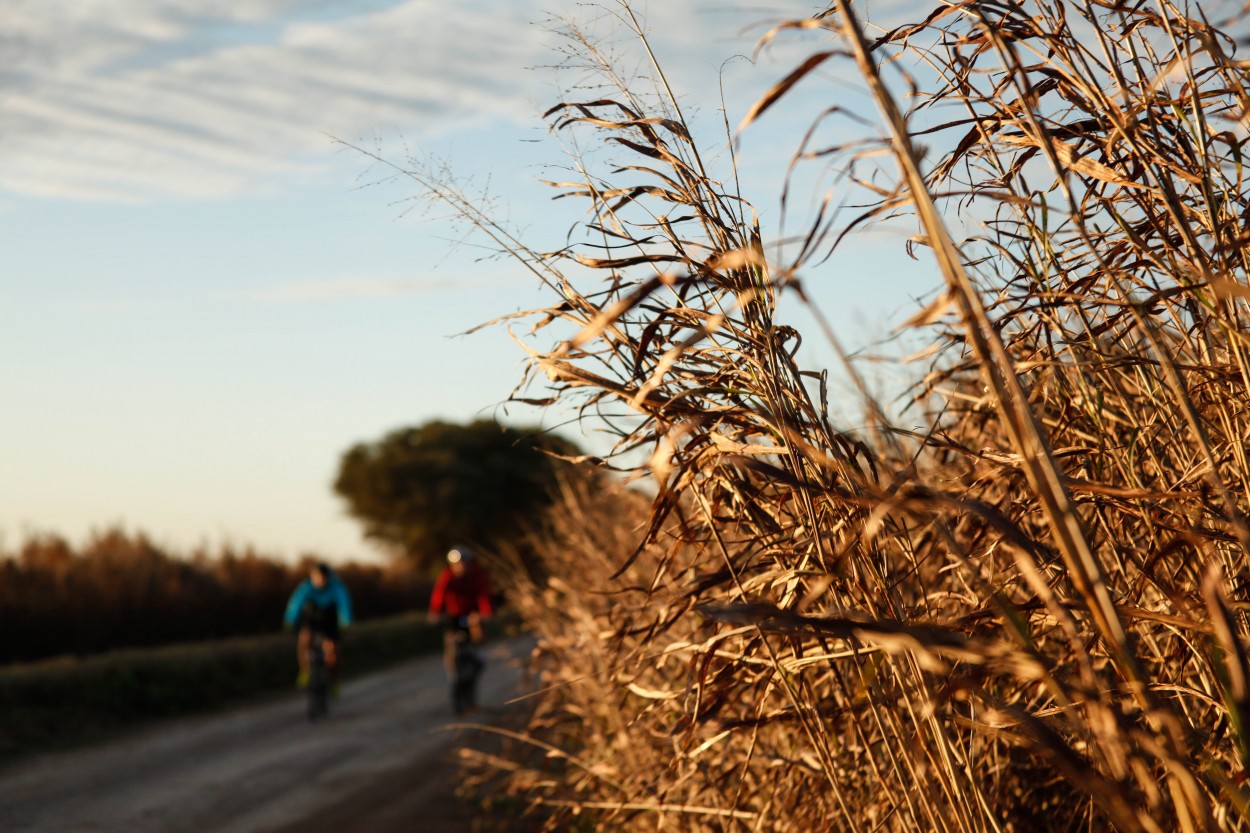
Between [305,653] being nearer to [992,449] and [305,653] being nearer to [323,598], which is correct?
[323,598]

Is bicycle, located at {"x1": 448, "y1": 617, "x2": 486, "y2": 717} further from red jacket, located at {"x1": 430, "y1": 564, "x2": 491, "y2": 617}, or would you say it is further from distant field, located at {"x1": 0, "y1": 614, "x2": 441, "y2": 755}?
distant field, located at {"x1": 0, "y1": 614, "x2": 441, "y2": 755}

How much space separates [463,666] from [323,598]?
2.31m

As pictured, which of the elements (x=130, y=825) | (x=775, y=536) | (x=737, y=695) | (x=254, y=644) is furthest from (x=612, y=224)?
(x=254, y=644)

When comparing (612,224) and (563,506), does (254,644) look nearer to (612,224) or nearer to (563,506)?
(563,506)

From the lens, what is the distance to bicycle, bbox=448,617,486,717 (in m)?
13.0

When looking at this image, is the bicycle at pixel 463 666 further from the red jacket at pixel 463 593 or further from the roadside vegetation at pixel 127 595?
the roadside vegetation at pixel 127 595

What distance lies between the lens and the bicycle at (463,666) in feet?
42.6

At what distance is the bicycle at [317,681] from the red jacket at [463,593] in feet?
5.48

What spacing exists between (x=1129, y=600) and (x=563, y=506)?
250 inches

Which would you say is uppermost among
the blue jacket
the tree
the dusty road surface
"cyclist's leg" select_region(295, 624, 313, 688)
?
the tree

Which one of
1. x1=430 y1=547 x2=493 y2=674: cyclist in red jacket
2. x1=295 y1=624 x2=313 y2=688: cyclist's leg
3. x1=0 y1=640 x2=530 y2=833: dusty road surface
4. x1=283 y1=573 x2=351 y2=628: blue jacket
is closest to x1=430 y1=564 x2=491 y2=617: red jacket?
x1=430 y1=547 x2=493 y2=674: cyclist in red jacket

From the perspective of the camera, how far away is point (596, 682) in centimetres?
498

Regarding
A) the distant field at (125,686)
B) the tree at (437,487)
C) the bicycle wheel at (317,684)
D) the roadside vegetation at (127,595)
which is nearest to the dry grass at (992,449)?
the distant field at (125,686)

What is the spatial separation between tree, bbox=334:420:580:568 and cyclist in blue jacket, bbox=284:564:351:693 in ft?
93.2
